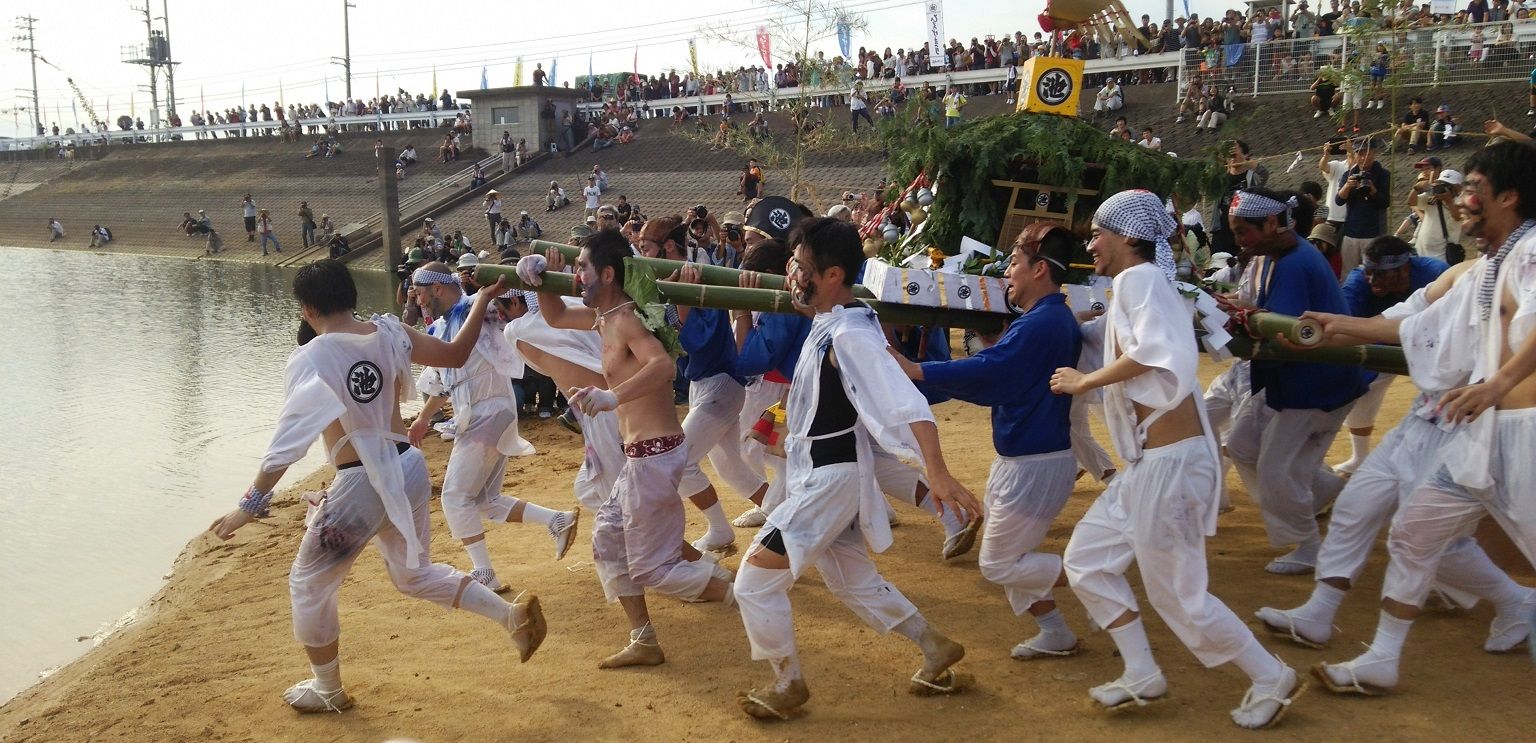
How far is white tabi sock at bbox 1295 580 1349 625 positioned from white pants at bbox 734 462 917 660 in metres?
1.83

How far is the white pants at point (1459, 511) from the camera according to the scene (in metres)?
4.14

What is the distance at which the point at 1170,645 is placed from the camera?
17.5ft

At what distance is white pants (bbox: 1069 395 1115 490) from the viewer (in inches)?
240

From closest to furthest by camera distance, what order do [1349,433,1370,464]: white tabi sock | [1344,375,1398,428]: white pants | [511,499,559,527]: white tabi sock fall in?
[511,499,559,527]: white tabi sock < [1344,375,1398,428]: white pants < [1349,433,1370,464]: white tabi sock

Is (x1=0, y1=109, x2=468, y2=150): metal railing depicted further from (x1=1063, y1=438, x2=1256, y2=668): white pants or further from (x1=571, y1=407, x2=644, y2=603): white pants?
(x1=1063, y1=438, x2=1256, y2=668): white pants

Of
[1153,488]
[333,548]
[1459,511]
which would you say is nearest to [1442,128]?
[1459,511]

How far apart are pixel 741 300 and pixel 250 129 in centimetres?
6284

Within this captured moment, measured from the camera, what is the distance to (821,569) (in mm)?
4730

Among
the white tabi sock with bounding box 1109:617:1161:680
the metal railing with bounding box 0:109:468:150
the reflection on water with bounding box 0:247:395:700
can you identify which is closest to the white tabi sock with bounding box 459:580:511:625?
the white tabi sock with bounding box 1109:617:1161:680

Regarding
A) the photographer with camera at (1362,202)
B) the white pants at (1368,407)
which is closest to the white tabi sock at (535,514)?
the white pants at (1368,407)

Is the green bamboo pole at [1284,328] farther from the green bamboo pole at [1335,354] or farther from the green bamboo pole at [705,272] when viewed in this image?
the green bamboo pole at [705,272]

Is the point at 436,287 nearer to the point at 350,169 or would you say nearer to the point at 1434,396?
the point at 1434,396

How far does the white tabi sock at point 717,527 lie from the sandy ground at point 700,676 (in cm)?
77

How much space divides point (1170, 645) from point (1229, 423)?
2.09 m
